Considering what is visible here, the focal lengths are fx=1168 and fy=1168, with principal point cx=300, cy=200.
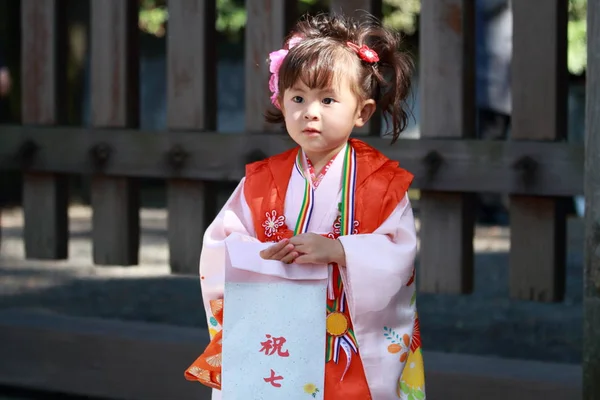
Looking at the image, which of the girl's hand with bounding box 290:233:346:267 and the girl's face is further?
the girl's face

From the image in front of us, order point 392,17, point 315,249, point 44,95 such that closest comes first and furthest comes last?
point 315,249
point 44,95
point 392,17

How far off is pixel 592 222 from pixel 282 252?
82cm

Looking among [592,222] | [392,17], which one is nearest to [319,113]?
[592,222]

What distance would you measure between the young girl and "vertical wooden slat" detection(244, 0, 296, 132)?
1.26 m

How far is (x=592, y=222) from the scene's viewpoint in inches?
111

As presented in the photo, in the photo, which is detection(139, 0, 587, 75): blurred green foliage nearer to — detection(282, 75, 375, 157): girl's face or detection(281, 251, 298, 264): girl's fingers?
detection(282, 75, 375, 157): girl's face

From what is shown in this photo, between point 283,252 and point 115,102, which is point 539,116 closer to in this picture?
point 283,252

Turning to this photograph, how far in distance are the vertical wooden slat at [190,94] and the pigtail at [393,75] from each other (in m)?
1.45

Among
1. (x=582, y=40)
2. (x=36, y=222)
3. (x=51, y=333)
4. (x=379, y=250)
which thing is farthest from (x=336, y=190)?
(x=582, y=40)

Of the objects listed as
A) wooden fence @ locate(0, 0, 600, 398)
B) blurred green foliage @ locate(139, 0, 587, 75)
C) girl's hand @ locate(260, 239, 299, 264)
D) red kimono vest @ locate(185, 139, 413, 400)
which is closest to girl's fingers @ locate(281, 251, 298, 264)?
girl's hand @ locate(260, 239, 299, 264)

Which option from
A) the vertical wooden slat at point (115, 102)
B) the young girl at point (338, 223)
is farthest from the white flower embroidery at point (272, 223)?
the vertical wooden slat at point (115, 102)

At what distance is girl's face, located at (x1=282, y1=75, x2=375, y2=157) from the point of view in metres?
2.57

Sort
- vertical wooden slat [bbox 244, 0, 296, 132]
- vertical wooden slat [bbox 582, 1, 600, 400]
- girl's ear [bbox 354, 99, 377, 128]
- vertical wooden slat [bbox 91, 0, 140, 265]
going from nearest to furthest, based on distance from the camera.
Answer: girl's ear [bbox 354, 99, 377, 128] < vertical wooden slat [bbox 582, 1, 600, 400] < vertical wooden slat [bbox 244, 0, 296, 132] < vertical wooden slat [bbox 91, 0, 140, 265]

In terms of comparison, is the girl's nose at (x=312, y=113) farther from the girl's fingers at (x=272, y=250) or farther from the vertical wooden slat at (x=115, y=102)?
the vertical wooden slat at (x=115, y=102)
